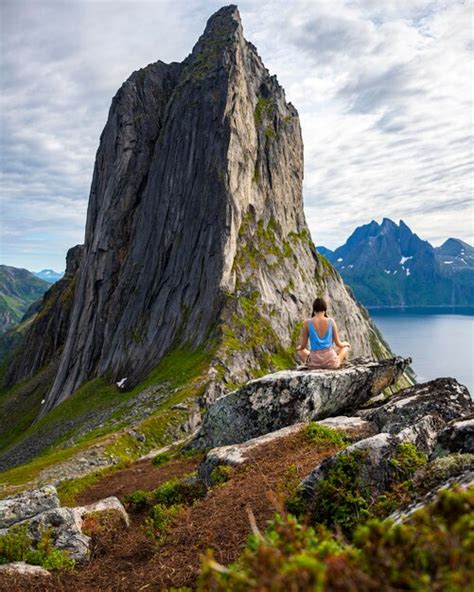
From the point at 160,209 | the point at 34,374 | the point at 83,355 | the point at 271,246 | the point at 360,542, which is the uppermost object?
the point at 160,209

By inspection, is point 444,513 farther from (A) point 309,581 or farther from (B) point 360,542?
(A) point 309,581

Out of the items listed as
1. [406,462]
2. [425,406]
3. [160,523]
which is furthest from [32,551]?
[425,406]

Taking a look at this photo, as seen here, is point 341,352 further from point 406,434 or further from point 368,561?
point 368,561

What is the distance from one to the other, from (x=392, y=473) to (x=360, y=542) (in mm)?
6307

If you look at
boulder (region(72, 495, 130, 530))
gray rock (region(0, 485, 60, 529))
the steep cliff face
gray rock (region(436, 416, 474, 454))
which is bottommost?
boulder (region(72, 495, 130, 530))

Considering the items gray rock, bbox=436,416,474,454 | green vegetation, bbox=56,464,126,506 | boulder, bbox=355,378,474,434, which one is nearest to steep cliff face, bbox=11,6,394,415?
green vegetation, bbox=56,464,126,506

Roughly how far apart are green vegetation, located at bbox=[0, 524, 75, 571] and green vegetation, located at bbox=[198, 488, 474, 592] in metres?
9.12

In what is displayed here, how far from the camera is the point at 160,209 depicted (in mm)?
72250

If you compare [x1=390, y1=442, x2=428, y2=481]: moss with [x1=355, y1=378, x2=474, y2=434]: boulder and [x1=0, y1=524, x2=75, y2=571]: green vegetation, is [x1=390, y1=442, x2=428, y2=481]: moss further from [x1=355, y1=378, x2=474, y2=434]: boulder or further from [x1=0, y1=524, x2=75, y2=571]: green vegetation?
[x1=0, y1=524, x2=75, y2=571]: green vegetation

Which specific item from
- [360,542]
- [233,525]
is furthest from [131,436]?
[360,542]

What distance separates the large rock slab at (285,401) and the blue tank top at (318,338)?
4.36 feet

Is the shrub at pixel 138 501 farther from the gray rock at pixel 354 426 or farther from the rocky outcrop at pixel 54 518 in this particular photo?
the gray rock at pixel 354 426

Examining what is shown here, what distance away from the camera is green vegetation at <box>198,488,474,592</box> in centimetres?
351

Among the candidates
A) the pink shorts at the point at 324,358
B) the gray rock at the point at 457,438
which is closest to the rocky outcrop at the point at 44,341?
the pink shorts at the point at 324,358
